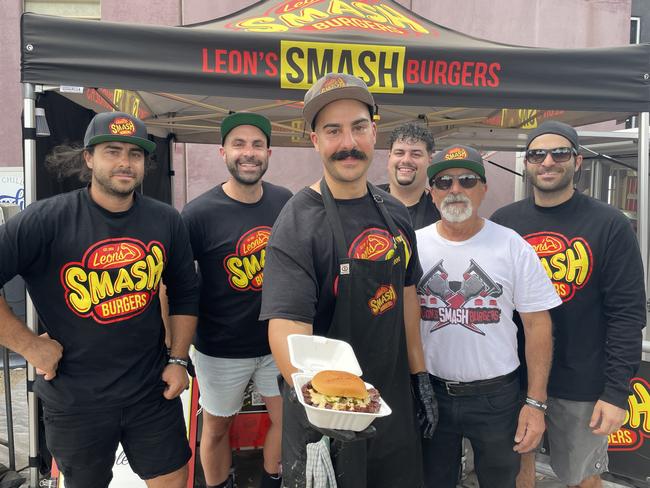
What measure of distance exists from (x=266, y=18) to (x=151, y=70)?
1088 mm

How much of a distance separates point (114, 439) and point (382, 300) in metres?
1.48

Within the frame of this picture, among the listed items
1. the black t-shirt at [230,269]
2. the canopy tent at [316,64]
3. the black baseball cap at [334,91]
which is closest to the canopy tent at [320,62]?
the canopy tent at [316,64]

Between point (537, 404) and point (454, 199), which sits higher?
point (454, 199)

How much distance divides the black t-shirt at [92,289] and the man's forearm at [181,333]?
15 cm

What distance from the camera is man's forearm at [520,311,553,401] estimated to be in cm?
221

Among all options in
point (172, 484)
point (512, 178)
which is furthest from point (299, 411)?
point (512, 178)

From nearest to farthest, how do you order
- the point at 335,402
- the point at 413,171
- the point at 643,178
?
1. the point at 335,402
2. the point at 413,171
3. the point at 643,178

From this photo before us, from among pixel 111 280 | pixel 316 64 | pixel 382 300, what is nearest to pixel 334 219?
pixel 382 300

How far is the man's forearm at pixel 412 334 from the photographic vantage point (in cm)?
209

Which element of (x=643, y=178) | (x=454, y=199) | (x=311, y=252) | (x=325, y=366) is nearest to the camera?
(x=325, y=366)

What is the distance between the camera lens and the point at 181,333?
248 centimetres

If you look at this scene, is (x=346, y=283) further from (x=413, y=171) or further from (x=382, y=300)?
(x=413, y=171)

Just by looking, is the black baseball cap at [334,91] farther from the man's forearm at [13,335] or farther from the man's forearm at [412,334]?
the man's forearm at [13,335]

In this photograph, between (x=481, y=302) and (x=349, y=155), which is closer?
(x=349, y=155)
